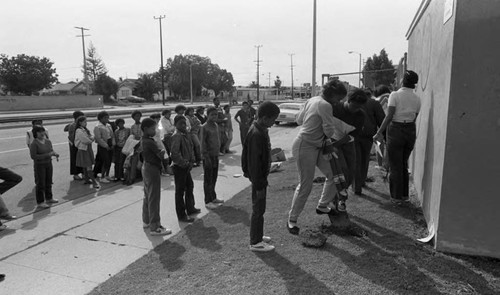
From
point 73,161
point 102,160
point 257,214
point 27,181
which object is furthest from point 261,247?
point 27,181

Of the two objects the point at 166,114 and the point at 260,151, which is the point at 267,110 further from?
the point at 166,114

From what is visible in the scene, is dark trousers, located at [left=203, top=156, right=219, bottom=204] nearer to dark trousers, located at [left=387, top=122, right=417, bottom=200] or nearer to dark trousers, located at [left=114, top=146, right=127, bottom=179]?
dark trousers, located at [left=387, top=122, right=417, bottom=200]

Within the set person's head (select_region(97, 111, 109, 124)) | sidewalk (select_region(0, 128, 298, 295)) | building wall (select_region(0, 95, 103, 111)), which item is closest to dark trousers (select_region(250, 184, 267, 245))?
sidewalk (select_region(0, 128, 298, 295))

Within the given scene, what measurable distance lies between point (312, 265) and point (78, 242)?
298 cm

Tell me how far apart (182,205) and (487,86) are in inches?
159

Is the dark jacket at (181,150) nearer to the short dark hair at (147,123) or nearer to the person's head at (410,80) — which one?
the short dark hair at (147,123)

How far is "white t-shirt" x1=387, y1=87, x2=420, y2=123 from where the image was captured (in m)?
5.21

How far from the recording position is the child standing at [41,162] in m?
6.51

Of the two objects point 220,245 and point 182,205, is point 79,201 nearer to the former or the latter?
point 182,205

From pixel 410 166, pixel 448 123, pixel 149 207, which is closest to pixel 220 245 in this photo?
pixel 149 207

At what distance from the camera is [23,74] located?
198ft

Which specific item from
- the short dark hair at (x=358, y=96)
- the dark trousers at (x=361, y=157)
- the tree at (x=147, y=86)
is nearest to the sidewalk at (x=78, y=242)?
the dark trousers at (x=361, y=157)

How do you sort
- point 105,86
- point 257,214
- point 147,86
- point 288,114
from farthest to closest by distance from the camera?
point 147,86 → point 105,86 → point 288,114 → point 257,214

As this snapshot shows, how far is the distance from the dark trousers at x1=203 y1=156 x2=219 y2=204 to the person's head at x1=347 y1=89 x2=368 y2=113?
2.44 m
